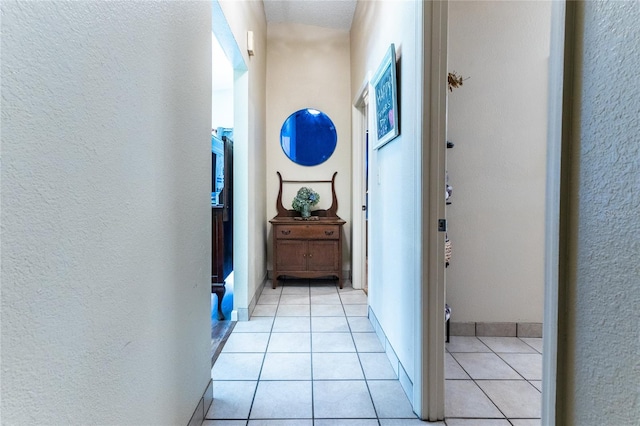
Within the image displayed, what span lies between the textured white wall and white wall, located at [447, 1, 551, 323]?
1.58 meters

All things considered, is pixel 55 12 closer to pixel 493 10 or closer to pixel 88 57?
pixel 88 57

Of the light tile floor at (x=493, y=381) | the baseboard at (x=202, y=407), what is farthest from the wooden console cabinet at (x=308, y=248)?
the baseboard at (x=202, y=407)

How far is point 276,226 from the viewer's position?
3.44m

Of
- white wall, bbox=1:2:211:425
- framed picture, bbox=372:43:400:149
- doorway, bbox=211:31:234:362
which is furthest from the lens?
doorway, bbox=211:31:234:362

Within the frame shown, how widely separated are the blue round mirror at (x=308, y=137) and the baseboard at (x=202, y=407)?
2.68 metres

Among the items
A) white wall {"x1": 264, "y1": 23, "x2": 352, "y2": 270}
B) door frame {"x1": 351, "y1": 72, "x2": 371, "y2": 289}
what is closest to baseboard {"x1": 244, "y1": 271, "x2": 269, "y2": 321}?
white wall {"x1": 264, "y1": 23, "x2": 352, "y2": 270}

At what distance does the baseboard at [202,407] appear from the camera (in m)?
1.32

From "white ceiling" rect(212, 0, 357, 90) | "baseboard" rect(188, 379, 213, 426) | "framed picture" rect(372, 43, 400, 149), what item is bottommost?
"baseboard" rect(188, 379, 213, 426)

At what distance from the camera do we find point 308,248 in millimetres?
3451

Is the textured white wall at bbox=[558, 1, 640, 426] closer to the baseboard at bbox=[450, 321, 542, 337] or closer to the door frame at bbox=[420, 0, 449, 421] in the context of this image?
the door frame at bbox=[420, 0, 449, 421]

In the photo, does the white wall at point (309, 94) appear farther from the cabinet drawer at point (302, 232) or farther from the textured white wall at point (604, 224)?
the textured white wall at point (604, 224)

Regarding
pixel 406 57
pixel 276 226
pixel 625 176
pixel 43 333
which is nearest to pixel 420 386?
pixel 625 176

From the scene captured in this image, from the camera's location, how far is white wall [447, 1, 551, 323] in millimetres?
2211

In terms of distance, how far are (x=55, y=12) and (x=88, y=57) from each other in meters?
0.09
